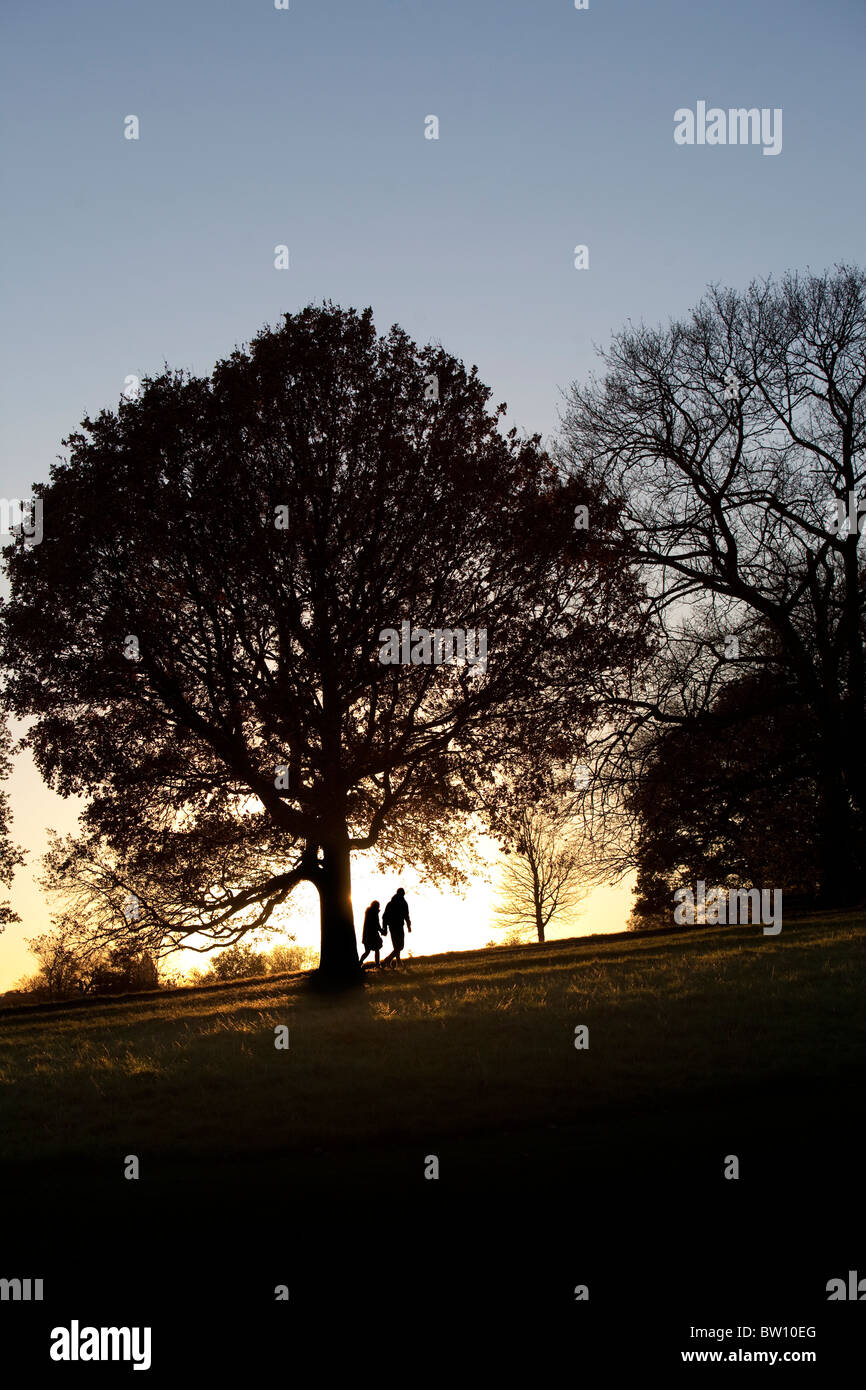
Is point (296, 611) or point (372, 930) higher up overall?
point (296, 611)

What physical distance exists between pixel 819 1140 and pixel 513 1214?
11.0 feet

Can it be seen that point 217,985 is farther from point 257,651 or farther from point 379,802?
point 257,651

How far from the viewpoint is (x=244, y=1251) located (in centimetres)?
875

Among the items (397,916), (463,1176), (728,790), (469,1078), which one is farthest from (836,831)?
(463,1176)

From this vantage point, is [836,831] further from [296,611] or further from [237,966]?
[237,966]

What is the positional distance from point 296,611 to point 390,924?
33.2 feet

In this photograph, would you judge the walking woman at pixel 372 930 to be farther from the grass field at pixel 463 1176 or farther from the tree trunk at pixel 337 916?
the grass field at pixel 463 1176

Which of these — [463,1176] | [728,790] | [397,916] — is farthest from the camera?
[728,790]

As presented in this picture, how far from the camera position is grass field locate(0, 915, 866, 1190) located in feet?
36.4

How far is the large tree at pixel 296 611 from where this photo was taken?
76.9 ft

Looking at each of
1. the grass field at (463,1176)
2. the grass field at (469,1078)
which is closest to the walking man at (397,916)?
the grass field at (469,1078)

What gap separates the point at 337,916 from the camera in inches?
1024

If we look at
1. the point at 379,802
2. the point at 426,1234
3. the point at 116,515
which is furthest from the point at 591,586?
the point at 426,1234

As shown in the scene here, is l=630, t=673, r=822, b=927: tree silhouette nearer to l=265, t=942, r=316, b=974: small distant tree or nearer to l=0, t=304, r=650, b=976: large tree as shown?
l=0, t=304, r=650, b=976: large tree
